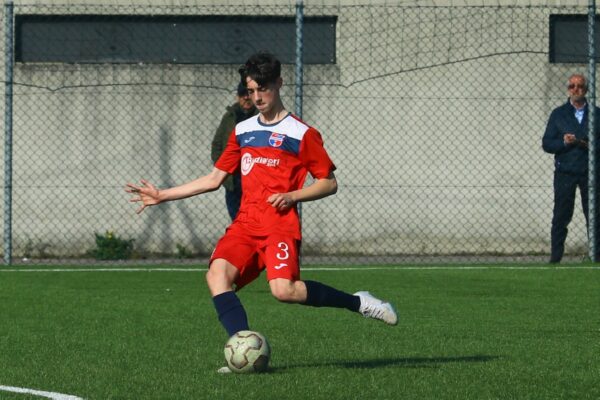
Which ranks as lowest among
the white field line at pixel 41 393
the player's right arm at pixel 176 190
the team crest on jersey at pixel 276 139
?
the white field line at pixel 41 393

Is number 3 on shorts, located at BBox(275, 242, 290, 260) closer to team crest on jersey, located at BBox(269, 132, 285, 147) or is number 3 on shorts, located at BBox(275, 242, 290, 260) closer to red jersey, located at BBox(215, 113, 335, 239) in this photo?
red jersey, located at BBox(215, 113, 335, 239)

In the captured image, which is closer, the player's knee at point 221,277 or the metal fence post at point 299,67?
the player's knee at point 221,277

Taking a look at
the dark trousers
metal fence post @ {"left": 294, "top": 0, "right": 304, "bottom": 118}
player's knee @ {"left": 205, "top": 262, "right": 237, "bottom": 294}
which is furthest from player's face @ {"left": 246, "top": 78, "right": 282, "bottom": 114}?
the dark trousers

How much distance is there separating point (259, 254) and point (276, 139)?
63cm

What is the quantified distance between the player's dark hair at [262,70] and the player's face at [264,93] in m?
0.02

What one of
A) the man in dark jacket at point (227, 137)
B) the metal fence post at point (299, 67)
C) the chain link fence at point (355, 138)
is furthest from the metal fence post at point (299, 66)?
the chain link fence at point (355, 138)

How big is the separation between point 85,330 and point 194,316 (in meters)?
1.16

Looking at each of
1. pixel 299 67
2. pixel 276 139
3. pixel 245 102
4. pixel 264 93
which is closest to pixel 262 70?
pixel 264 93

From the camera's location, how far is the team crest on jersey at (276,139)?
7.15 m

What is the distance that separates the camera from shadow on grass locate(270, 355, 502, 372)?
701 centimetres

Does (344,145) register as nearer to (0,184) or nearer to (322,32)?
(322,32)

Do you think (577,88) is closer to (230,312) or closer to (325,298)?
(325,298)

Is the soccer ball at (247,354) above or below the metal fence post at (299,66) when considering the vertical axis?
below

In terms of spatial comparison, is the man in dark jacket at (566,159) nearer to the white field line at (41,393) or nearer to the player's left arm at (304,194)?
the player's left arm at (304,194)
